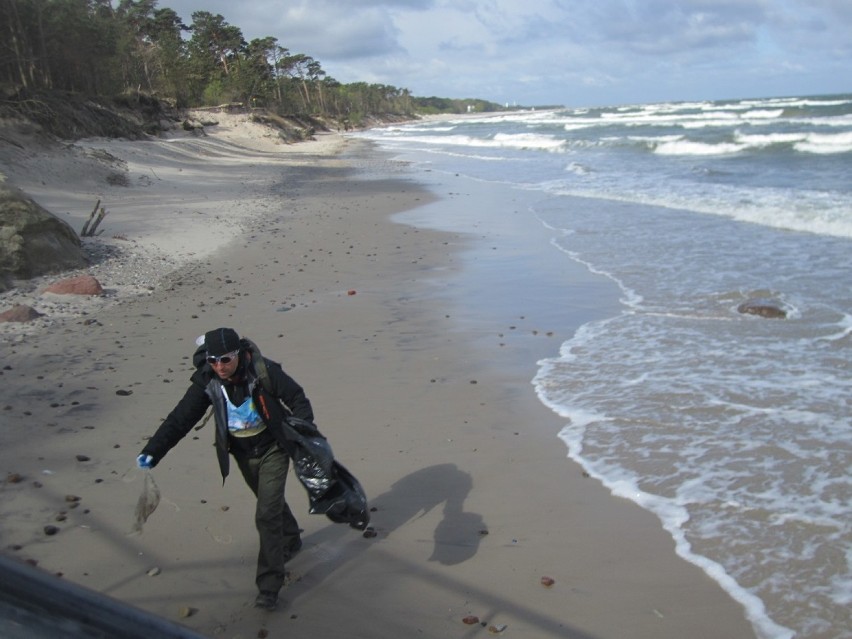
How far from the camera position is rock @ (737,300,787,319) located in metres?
9.25

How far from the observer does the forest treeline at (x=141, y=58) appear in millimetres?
39094

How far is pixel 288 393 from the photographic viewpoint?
4.03 metres

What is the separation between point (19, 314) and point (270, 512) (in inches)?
259

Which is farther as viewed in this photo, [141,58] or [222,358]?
[141,58]

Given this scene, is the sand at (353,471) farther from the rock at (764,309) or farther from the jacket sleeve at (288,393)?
the rock at (764,309)

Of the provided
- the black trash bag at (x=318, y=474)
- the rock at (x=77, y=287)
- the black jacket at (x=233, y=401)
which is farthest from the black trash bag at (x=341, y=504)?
the rock at (x=77, y=287)

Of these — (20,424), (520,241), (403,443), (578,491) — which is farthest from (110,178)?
(578,491)

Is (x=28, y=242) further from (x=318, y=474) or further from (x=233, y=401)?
(x=318, y=474)

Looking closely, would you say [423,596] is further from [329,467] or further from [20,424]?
[20,424]

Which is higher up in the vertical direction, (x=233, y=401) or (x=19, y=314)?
(x=233, y=401)

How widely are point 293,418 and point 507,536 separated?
5.39ft

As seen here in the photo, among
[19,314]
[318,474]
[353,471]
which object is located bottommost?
[353,471]

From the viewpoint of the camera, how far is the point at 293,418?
4.00m

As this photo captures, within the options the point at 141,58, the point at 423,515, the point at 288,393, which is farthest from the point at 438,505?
the point at 141,58
